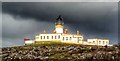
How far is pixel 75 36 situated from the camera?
627 feet

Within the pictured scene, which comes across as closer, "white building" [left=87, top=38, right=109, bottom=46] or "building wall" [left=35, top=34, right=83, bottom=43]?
"building wall" [left=35, top=34, right=83, bottom=43]

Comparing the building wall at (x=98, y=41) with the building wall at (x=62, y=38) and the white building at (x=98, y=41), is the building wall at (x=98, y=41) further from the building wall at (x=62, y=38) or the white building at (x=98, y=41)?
the building wall at (x=62, y=38)

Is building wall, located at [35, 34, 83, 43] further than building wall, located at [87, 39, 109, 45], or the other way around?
building wall, located at [87, 39, 109, 45]

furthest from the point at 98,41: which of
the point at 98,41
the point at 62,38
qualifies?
the point at 62,38

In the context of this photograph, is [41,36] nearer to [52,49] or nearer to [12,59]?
[52,49]

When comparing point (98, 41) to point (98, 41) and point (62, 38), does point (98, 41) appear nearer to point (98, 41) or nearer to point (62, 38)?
point (98, 41)

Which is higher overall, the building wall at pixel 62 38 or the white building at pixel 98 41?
the building wall at pixel 62 38

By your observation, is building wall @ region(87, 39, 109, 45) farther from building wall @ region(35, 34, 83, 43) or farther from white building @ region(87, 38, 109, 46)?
building wall @ region(35, 34, 83, 43)

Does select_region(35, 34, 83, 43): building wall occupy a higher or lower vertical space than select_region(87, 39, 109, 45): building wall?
higher

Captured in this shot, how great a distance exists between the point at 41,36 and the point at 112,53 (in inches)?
1236

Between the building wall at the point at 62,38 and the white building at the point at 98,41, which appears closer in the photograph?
Answer: the building wall at the point at 62,38

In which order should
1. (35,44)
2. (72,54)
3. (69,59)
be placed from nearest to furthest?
(69,59) < (72,54) < (35,44)

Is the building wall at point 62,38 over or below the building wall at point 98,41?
over

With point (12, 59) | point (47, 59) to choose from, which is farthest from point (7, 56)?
point (47, 59)
